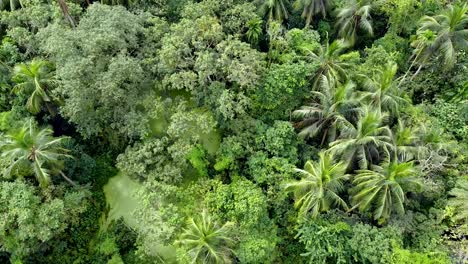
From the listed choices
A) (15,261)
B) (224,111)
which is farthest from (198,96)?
(15,261)

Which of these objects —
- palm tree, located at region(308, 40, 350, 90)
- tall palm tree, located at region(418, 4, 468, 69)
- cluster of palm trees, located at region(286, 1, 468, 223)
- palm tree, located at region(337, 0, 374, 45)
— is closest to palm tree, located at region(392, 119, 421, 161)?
cluster of palm trees, located at region(286, 1, 468, 223)

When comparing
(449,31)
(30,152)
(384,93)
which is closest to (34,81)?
(30,152)

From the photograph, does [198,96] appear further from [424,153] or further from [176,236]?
[424,153]

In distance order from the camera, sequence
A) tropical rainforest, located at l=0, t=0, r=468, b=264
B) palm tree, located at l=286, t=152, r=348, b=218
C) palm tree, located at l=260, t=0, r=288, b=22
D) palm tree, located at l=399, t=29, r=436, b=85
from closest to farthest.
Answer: palm tree, located at l=286, t=152, r=348, b=218, tropical rainforest, located at l=0, t=0, r=468, b=264, palm tree, located at l=399, t=29, r=436, b=85, palm tree, located at l=260, t=0, r=288, b=22

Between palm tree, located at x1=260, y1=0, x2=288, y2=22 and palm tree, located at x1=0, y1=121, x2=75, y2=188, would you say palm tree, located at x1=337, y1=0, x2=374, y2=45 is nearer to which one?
palm tree, located at x1=260, y1=0, x2=288, y2=22

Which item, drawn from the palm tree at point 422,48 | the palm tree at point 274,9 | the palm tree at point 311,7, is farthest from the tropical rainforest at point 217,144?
the palm tree at point 274,9

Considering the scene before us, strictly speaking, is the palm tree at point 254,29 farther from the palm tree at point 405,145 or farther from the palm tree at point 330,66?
the palm tree at point 405,145
